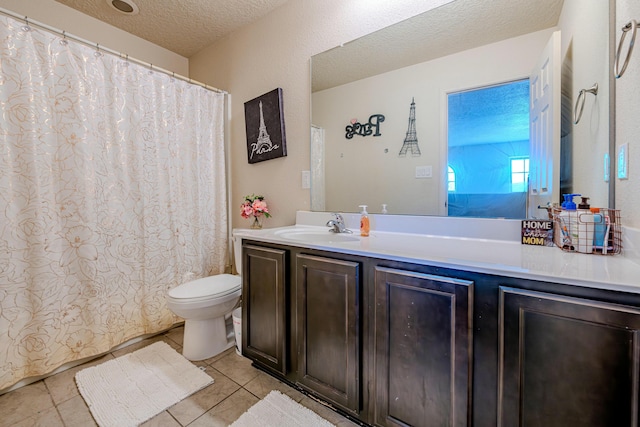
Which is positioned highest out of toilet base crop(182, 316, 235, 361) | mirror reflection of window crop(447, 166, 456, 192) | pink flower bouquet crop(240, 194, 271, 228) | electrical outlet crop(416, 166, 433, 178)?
electrical outlet crop(416, 166, 433, 178)

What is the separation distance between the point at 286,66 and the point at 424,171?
1379mm

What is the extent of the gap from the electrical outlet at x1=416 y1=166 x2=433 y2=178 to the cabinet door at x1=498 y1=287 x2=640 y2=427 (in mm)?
831

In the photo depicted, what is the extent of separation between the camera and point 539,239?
3.89 ft

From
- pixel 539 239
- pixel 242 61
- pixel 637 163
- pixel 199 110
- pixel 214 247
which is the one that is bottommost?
Answer: pixel 214 247

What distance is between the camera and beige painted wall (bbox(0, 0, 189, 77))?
1945 millimetres

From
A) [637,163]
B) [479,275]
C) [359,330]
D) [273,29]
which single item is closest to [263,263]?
[359,330]

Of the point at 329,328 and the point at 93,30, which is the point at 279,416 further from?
the point at 93,30

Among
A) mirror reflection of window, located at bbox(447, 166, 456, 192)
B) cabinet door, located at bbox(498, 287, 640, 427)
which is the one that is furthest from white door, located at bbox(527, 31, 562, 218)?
cabinet door, located at bbox(498, 287, 640, 427)

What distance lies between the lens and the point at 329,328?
1.23 m

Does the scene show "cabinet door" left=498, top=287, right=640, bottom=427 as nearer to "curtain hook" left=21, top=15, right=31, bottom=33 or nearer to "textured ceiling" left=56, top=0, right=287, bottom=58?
"textured ceiling" left=56, top=0, right=287, bottom=58

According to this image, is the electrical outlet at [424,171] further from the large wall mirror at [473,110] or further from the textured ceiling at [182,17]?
the textured ceiling at [182,17]

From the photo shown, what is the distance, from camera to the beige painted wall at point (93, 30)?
1945mm

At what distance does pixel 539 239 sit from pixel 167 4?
2.90m

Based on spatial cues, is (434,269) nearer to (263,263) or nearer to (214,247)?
(263,263)
